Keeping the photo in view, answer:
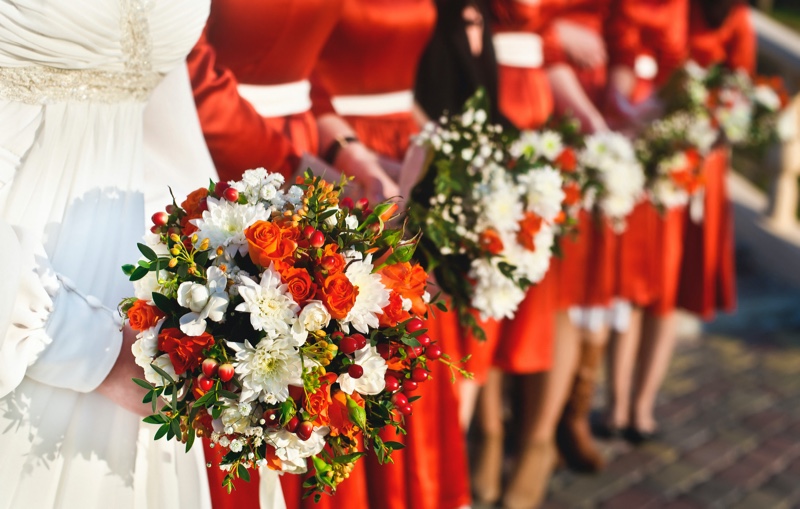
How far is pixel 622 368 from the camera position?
4543 mm

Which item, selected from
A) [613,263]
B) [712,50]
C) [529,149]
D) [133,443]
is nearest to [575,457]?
[613,263]

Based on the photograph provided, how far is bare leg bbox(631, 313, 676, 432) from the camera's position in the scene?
14.8ft

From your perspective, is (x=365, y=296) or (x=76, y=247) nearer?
(x=365, y=296)

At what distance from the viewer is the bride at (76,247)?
1650 mm

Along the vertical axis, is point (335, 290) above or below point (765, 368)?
above

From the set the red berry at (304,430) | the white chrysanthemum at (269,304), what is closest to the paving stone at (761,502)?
the red berry at (304,430)

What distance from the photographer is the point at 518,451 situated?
387cm

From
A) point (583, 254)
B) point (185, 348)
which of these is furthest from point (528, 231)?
point (583, 254)

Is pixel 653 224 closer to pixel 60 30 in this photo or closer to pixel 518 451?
pixel 518 451

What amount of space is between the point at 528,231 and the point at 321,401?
1.13 m

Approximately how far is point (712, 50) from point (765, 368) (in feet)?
7.41

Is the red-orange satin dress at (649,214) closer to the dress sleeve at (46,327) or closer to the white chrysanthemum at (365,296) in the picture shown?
the white chrysanthemum at (365,296)

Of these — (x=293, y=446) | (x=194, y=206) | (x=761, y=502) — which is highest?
(x=194, y=206)

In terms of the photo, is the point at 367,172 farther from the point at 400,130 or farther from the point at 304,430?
the point at 304,430
